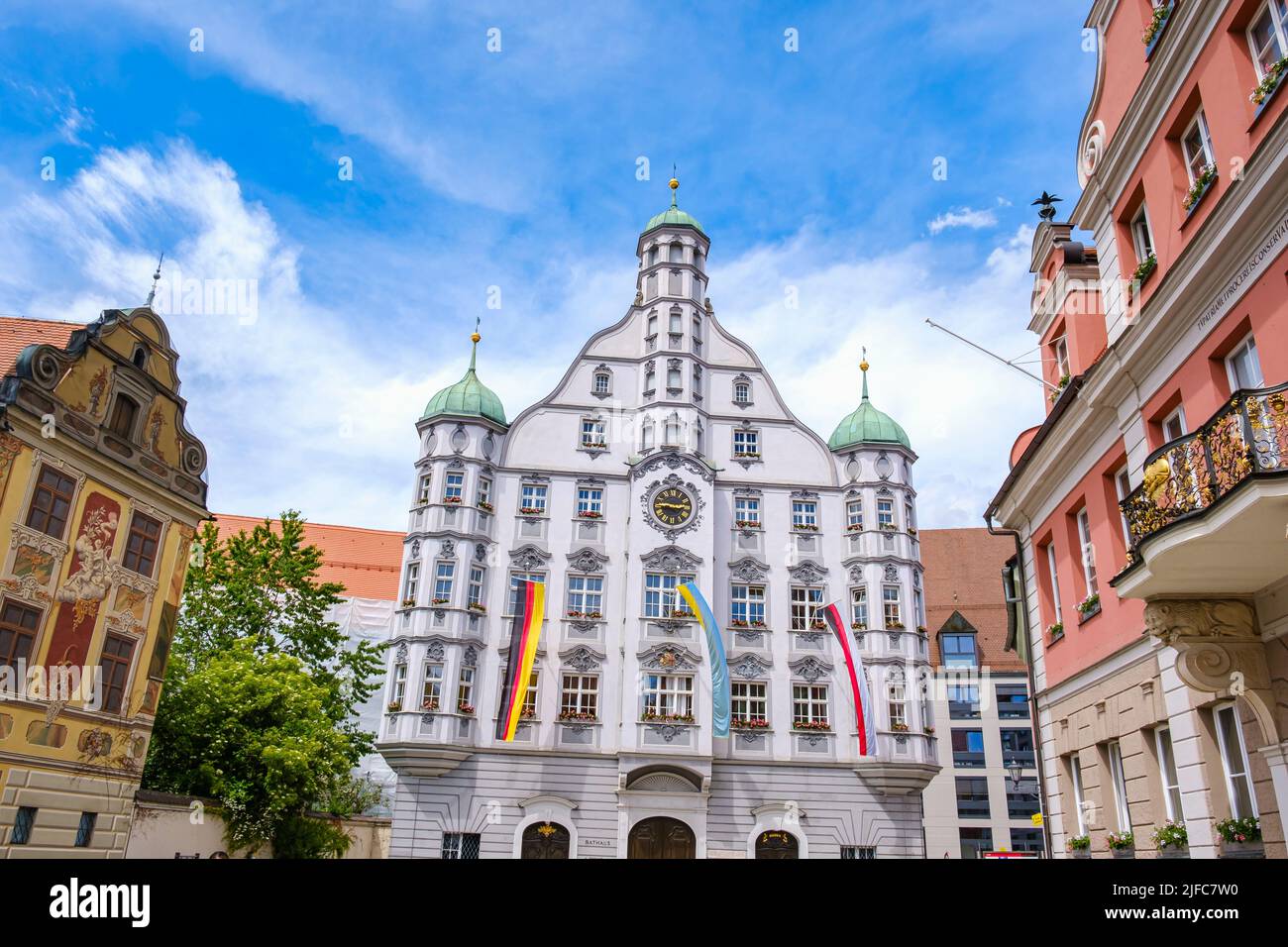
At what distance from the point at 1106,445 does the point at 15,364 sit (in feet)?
76.9

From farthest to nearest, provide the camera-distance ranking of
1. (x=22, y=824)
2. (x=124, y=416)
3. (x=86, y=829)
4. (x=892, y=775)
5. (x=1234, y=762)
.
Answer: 1. (x=892, y=775)
2. (x=124, y=416)
3. (x=86, y=829)
4. (x=22, y=824)
5. (x=1234, y=762)

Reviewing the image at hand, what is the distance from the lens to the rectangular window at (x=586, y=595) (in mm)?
40156

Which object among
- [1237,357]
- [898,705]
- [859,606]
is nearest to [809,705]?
[898,705]

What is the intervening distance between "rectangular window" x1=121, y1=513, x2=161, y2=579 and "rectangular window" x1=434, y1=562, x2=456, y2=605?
14179 mm

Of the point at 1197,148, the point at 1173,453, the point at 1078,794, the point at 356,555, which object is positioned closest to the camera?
the point at 1173,453

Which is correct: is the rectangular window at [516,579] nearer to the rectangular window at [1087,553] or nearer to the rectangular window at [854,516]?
the rectangular window at [854,516]

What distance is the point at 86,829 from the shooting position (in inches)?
922

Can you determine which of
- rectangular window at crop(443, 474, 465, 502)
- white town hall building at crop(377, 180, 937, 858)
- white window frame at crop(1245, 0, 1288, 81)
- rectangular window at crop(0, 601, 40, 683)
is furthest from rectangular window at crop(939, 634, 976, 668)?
white window frame at crop(1245, 0, 1288, 81)

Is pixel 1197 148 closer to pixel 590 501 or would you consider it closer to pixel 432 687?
pixel 590 501

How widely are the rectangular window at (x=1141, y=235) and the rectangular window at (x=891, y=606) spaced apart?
27.2 metres

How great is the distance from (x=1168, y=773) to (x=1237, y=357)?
6041 mm

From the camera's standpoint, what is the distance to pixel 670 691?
127 ft

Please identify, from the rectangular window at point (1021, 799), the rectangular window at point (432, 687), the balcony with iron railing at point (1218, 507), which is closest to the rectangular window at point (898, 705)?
the rectangular window at point (432, 687)
